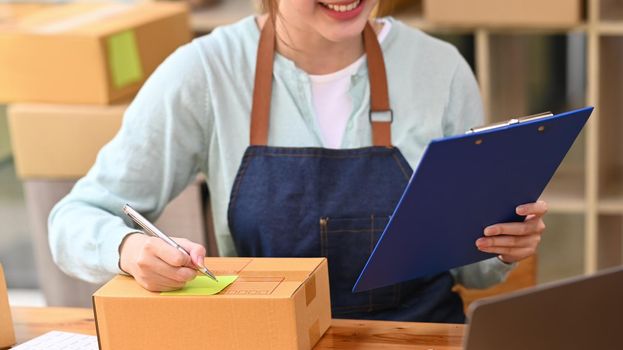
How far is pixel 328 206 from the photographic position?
1781 millimetres

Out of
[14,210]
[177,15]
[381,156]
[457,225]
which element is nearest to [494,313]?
[457,225]

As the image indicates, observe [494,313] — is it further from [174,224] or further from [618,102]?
[618,102]

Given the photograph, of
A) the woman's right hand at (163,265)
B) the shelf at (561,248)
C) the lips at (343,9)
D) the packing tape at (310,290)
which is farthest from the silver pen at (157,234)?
the shelf at (561,248)

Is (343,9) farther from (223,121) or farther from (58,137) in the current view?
(58,137)

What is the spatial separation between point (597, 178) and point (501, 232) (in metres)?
1.28

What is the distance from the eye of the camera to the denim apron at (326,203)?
178cm

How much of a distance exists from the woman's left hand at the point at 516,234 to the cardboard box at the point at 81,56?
1288 mm

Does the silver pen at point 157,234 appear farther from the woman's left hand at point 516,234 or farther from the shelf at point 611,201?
the shelf at point 611,201

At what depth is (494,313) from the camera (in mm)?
1058

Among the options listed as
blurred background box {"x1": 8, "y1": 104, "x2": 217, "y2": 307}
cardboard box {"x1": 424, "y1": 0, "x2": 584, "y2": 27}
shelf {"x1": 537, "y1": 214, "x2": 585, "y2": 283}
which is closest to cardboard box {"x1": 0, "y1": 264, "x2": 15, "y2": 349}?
blurred background box {"x1": 8, "y1": 104, "x2": 217, "y2": 307}

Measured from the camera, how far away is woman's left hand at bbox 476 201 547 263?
1.49 meters

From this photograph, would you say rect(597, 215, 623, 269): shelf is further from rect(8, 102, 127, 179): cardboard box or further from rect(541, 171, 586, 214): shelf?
rect(8, 102, 127, 179): cardboard box

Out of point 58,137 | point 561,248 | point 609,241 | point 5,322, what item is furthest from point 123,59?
point 561,248

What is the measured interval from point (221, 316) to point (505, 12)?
1.51m
